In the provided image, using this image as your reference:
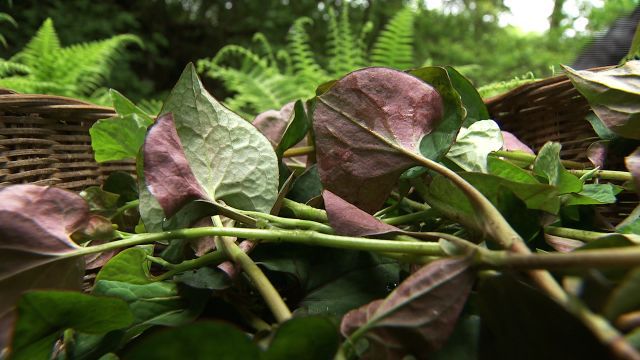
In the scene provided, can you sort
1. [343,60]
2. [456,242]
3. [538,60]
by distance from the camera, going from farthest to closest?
[538,60], [343,60], [456,242]

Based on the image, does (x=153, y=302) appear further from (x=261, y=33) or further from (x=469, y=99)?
(x=261, y=33)

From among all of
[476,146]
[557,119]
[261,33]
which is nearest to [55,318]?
[476,146]

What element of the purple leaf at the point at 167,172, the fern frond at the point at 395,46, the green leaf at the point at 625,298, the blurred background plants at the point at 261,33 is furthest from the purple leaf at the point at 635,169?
the blurred background plants at the point at 261,33

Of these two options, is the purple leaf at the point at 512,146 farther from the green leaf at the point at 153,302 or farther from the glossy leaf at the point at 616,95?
the green leaf at the point at 153,302

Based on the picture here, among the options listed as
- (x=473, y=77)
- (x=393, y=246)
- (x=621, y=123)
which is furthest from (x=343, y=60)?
(x=393, y=246)

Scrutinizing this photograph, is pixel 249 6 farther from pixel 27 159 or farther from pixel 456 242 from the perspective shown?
pixel 456 242
